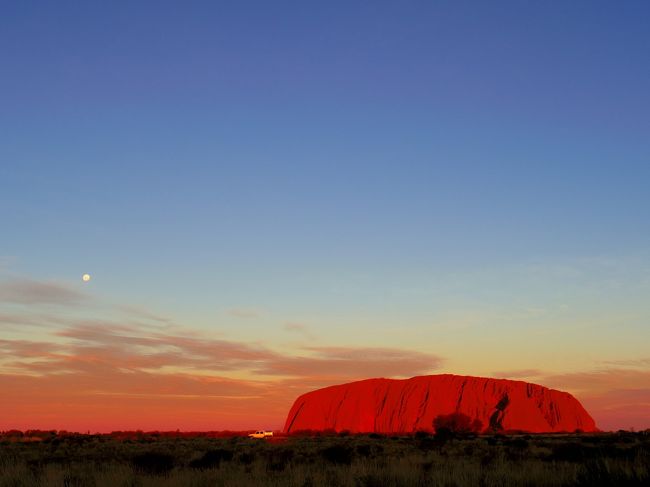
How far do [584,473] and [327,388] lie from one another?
124 m

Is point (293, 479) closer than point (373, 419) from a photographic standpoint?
Yes

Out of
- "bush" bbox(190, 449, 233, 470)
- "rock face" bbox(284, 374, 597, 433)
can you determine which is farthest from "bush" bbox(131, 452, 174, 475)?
"rock face" bbox(284, 374, 597, 433)

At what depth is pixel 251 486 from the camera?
12898mm

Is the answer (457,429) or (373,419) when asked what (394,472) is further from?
(373,419)

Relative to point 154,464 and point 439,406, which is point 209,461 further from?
point 439,406

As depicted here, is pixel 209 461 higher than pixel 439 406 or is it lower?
higher

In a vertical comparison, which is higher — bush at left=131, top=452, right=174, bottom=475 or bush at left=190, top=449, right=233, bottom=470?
bush at left=131, top=452, right=174, bottom=475

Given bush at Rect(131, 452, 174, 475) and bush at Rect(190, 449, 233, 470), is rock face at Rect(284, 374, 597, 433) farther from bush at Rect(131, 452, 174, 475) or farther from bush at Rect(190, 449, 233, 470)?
bush at Rect(131, 452, 174, 475)

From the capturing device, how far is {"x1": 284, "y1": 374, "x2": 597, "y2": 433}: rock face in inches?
4316

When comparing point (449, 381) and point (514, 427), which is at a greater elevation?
point (449, 381)

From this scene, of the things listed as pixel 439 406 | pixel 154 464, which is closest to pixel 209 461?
pixel 154 464

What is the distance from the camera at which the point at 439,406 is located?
114688 mm

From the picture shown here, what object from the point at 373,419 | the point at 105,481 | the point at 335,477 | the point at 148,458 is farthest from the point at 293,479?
the point at 373,419

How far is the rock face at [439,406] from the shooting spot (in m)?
110
